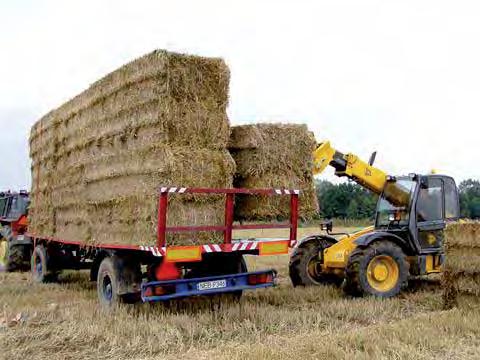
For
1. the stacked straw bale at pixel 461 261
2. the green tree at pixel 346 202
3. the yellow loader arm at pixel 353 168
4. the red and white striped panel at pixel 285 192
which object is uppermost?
the green tree at pixel 346 202

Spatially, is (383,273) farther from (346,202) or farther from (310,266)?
(346,202)

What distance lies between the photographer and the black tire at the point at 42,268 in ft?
41.3

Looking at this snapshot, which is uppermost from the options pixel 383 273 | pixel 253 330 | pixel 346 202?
pixel 346 202

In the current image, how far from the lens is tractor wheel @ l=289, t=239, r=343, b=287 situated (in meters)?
11.0

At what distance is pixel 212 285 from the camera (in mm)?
8383

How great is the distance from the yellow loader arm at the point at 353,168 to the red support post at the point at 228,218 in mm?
2891

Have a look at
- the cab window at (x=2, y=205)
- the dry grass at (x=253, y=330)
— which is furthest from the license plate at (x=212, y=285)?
the cab window at (x=2, y=205)

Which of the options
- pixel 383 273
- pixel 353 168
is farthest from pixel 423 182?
pixel 383 273

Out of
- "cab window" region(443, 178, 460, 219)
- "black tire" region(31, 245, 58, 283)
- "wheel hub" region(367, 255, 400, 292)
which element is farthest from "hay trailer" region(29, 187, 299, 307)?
"cab window" region(443, 178, 460, 219)

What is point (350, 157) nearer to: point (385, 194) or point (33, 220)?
point (385, 194)

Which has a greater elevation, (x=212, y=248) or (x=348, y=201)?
(x=348, y=201)

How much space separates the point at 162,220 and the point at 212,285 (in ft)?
4.34

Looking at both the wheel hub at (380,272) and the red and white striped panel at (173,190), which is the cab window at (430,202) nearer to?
the wheel hub at (380,272)

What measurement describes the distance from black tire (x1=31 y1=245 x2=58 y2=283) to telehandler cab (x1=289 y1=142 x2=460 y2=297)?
506cm
